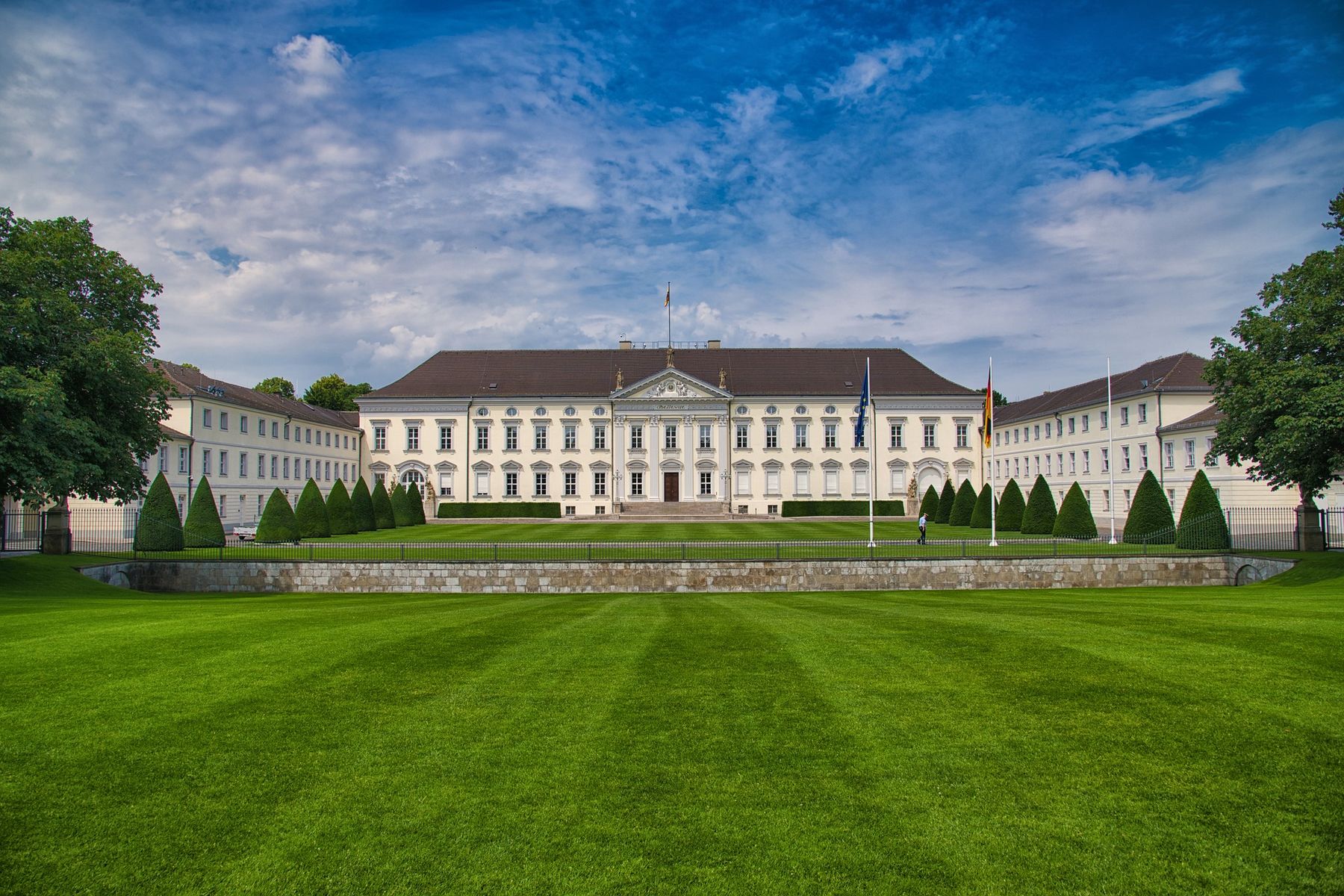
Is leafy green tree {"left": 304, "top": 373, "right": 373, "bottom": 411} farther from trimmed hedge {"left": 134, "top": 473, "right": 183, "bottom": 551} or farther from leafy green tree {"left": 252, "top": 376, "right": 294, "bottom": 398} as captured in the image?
trimmed hedge {"left": 134, "top": 473, "right": 183, "bottom": 551}

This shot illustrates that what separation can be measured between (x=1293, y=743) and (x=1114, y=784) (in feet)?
6.66

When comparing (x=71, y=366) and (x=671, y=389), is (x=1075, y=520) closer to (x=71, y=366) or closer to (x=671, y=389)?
(x=671, y=389)

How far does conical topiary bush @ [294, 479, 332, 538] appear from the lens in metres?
40.9

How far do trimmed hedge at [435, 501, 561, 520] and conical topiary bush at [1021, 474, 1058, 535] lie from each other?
3556 centimetres

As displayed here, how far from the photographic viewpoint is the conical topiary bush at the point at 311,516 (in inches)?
1610

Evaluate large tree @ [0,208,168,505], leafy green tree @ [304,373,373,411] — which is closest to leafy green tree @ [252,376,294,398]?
leafy green tree @ [304,373,373,411]

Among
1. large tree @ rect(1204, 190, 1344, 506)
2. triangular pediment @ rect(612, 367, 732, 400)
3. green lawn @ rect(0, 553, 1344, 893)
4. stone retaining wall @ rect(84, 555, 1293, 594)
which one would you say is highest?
triangular pediment @ rect(612, 367, 732, 400)

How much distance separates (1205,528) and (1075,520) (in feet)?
23.8

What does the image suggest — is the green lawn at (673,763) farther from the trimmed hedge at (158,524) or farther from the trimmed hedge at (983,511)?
the trimmed hedge at (983,511)

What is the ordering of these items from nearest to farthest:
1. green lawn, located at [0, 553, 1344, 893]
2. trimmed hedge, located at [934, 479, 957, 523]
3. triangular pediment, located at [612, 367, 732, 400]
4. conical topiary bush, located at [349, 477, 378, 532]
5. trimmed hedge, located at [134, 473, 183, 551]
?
1. green lawn, located at [0, 553, 1344, 893]
2. trimmed hedge, located at [134, 473, 183, 551]
3. conical topiary bush, located at [349, 477, 378, 532]
4. trimmed hedge, located at [934, 479, 957, 523]
5. triangular pediment, located at [612, 367, 732, 400]

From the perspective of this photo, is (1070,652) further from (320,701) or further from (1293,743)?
(320,701)

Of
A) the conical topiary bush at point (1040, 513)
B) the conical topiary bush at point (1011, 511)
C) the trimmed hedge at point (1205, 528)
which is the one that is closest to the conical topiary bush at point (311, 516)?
the conical topiary bush at point (1040, 513)

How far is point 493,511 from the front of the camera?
208ft

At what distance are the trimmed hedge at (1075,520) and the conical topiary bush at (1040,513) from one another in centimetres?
331
